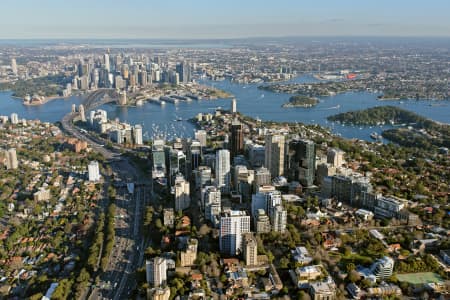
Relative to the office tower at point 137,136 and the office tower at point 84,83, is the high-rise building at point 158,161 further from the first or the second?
the office tower at point 84,83

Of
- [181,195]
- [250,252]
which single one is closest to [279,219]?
[250,252]

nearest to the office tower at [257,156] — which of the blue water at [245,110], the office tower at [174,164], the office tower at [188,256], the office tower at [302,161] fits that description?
the office tower at [302,161]

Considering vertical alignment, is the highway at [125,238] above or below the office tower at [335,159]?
below

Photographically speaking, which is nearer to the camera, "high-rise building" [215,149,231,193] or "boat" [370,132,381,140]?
"high-rise building" [215,149,231,193]

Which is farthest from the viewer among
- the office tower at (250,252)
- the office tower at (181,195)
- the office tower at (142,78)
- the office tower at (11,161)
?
the office tower at (142,78)

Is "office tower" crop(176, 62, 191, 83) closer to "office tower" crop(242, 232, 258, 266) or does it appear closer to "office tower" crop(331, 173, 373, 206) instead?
"office tower" crop(331, 173, 373, 206)

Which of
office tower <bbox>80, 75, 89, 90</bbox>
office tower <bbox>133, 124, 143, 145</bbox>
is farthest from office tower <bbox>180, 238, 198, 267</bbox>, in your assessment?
office tower <bbox>80, 75, 89, 90</bbox>

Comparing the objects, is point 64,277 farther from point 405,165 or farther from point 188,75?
point 188,75

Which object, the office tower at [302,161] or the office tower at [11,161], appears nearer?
the office tower at [302,161]
